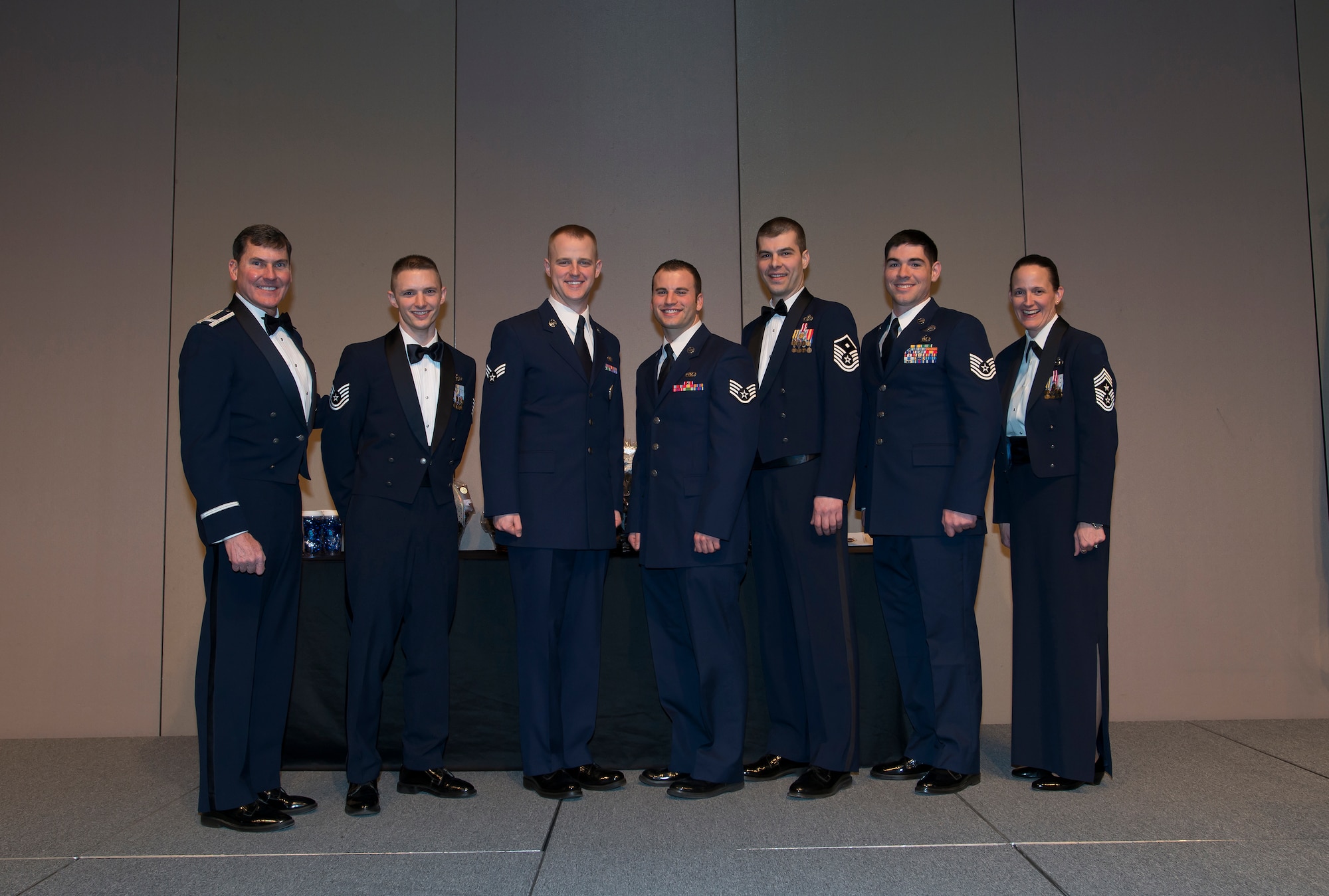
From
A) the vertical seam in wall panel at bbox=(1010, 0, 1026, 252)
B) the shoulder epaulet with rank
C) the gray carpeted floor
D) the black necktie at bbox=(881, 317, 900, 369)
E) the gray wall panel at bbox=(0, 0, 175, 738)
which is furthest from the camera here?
the vertical seam in wall panel at bbox=(1010, 0, 1026, 252)

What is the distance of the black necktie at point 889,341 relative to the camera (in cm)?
321

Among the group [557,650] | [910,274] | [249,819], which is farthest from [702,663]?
[910,274]

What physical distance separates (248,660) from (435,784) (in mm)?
760

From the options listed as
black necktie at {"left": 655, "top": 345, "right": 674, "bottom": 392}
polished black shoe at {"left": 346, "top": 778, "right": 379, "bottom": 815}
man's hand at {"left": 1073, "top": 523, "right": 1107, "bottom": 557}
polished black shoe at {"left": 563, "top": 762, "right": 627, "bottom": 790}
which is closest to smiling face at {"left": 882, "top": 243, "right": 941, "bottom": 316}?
black necktie at {"left": 655, "top": 345, "right": 674, "bottom": 392}

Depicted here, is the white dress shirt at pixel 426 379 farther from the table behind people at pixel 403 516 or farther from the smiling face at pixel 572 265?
the smiling face at pixel 572 265

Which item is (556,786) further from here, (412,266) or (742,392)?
(412,266)

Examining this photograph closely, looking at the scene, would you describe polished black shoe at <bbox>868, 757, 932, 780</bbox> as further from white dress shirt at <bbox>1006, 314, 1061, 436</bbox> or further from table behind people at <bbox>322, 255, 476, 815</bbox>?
table behind people at <bbox>322, 255, 476, 815</bbox>

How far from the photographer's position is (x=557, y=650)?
303 cm

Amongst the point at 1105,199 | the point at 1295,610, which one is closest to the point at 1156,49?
the point at 1105,199

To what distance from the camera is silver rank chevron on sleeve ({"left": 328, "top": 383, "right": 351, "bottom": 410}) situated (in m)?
3.04

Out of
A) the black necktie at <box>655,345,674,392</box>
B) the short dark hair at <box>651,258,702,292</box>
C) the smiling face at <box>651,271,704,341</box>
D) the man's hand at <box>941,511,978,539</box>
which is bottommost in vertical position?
the man's hand at <box>941,511,978,539</box>

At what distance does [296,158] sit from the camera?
14.8 feet

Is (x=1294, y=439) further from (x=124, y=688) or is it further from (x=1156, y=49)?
(x=124, y=688)

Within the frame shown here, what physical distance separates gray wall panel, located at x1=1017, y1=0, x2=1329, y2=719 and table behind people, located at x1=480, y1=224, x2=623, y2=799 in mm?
2822
